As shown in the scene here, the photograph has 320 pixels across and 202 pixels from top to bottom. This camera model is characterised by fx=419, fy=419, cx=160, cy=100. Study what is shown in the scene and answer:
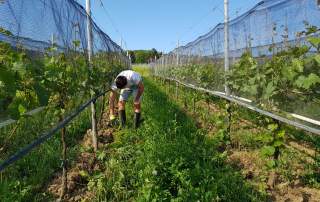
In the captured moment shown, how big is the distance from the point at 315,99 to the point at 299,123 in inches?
12.7

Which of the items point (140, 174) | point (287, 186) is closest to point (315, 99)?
point (287, 186)

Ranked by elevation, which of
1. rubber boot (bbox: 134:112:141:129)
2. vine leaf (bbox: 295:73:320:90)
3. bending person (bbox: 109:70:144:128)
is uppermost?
vine leaf (bbox: 295:73:320:90)

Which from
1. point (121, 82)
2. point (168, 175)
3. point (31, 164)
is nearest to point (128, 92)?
point (121, 82)

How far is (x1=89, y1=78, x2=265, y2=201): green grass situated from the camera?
3945mm

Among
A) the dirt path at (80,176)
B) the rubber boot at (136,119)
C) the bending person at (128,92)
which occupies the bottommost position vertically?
the dirt path at (80,176)

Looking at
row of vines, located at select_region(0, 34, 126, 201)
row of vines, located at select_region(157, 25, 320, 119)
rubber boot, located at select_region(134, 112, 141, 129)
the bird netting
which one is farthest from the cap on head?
row of vines, located at select_region(157, 25, 320, 119)

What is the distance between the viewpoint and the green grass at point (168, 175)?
3945 mm

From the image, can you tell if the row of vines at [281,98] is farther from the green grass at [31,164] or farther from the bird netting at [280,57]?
the green grass at [31,164]

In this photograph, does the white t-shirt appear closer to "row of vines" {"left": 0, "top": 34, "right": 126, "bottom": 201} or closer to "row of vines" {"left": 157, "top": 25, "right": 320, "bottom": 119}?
"row of vines" {"left": 0, "top": 34, "right": 126, "bottom": 201}

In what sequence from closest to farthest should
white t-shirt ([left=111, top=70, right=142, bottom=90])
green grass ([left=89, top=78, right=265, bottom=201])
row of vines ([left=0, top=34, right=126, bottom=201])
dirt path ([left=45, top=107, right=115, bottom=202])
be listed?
row of vines ([left=0, top=34, right=126, bottom=201]) → green grass ([left=89, top=78, right=265, bottom=201]) → dirt path ([left=45, top=107, right=115, bottom=202]) → white t-shirt ([left=111, top=70, right=142, bottom=90])

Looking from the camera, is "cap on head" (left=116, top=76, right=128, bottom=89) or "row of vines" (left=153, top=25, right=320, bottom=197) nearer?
"row of vines" (left=153, top=25, right=320, bottom=197)

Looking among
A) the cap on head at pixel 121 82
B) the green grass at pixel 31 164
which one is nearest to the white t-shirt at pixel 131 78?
the cap on head at pixel 121 82

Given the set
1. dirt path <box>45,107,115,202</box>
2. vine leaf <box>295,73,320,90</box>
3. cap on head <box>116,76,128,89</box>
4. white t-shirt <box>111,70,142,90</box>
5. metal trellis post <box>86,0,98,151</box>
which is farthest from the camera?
white t-shirt <box>111,70,142,90</box>

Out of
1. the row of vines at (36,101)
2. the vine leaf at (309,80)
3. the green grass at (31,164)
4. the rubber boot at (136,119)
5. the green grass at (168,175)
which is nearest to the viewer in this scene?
the row of vines at (36,101)
